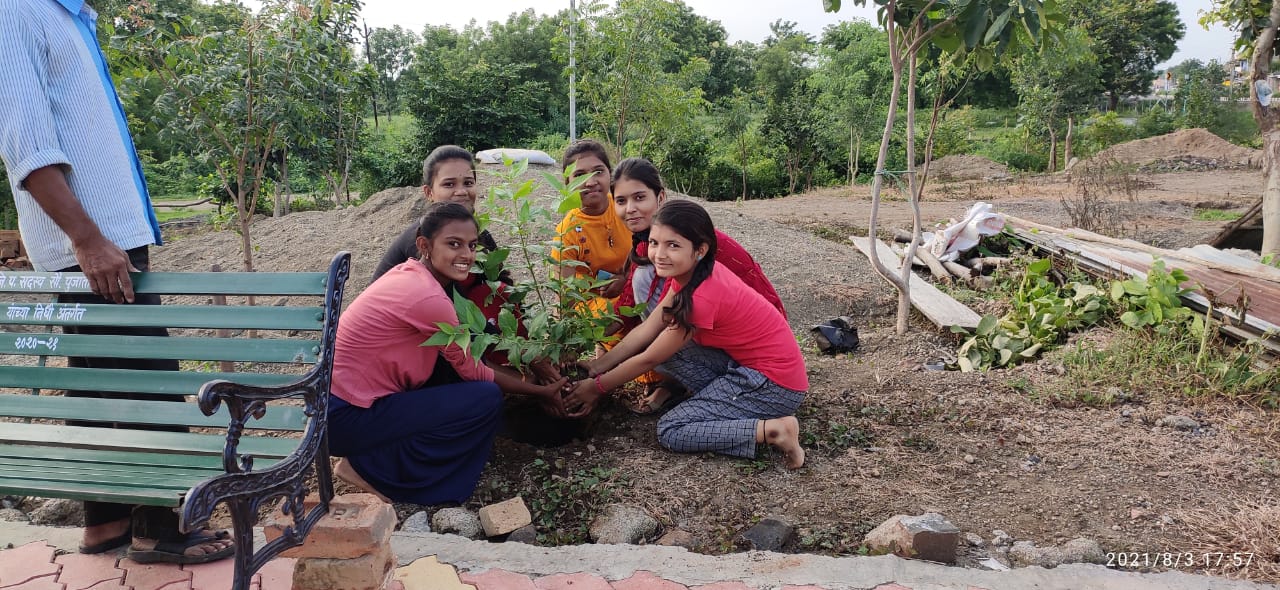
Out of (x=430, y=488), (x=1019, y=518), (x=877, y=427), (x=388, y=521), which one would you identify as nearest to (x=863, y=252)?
(x=877, y=427)

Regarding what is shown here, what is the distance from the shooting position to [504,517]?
243 centimetres

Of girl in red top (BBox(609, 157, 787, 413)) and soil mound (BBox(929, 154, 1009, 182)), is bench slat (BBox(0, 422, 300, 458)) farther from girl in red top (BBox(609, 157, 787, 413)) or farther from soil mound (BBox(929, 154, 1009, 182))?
soil mound (BBox(929, 154, 1009, 182))

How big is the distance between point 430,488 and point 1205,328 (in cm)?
344

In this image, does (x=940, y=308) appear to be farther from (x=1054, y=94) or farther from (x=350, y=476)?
(x=1054, y=94)

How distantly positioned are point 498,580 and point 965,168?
71.8 ft

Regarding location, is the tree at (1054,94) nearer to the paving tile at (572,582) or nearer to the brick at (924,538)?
the brick at (924,538)

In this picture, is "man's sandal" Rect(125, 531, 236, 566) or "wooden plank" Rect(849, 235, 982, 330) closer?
"man's sandal" Rect(125, 531, 236, 566)

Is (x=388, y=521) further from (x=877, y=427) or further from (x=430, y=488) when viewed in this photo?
(x=877, y=427)

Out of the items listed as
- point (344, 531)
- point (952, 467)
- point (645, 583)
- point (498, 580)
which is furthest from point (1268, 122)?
point (344, 531)

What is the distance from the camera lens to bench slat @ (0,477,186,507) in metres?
1.64

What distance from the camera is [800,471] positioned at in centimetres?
278

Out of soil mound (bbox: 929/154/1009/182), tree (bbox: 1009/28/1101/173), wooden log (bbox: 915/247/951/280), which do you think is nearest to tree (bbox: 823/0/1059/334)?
wooden log (bbox: 915/247/951/280)

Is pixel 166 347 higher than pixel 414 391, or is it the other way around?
pixel 166 347
